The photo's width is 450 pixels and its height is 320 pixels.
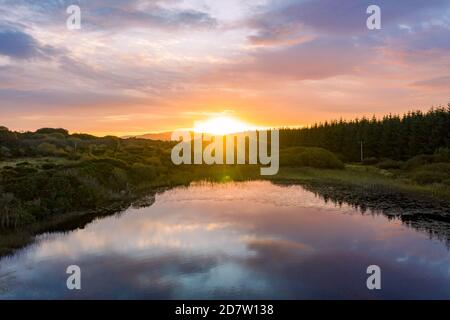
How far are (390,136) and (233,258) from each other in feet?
214

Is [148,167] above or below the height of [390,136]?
below

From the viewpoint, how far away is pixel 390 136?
76375mm

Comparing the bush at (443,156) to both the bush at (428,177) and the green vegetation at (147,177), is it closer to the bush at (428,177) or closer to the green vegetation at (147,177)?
the green vegetation at (147,177)

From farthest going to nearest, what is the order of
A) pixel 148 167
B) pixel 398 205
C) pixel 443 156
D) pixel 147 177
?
pixel 443 156, pixel 148 167, pixel 147 177, pixel 398 205

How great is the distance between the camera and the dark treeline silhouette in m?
65.9

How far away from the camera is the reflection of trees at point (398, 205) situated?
2531cm

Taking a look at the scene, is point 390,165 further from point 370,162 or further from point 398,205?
point 398,205

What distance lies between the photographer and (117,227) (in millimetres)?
Answer: 25969

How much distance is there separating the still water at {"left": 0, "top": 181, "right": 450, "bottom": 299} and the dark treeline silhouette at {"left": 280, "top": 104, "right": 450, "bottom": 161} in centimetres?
4329

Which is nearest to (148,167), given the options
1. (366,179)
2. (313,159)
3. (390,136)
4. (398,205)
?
(366,179)

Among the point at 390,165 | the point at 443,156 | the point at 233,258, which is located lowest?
the point at 233,258

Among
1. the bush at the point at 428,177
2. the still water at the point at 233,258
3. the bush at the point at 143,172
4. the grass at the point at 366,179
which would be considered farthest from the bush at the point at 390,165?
the still water at the point at 233,258

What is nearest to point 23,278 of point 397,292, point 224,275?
point 224,275

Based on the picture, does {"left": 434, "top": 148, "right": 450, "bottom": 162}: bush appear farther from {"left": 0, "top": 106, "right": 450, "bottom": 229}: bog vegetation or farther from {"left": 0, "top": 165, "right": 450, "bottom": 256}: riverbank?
{"left": 0, "top": 165, "right": 450, "bottom": 256}: riverbank
